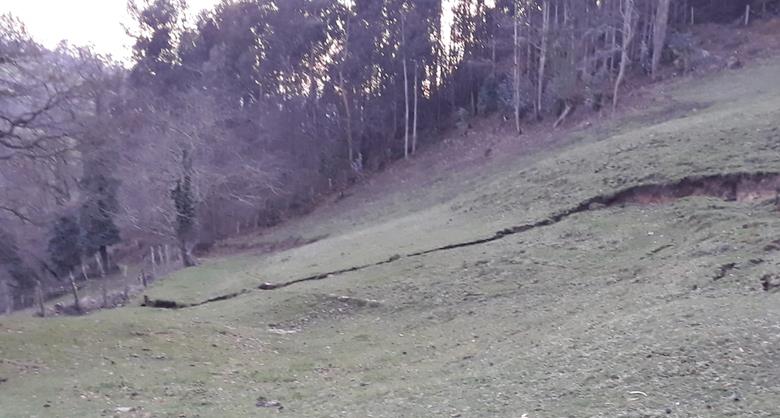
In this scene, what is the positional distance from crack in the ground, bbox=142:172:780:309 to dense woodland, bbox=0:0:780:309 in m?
8.93

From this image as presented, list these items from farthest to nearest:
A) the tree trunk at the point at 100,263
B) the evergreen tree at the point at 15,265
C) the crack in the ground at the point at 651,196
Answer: the tree trunk at the point at 100,263 < the evergreen tree at the point at 15,265 < the crack in the ground at the point at 651,196

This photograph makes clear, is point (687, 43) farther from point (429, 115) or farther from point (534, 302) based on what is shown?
point (534, 302)

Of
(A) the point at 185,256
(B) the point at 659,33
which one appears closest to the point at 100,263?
(A) the point at 185,256

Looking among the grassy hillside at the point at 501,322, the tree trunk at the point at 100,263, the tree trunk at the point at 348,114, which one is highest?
the tree trunk at the point at 348,114

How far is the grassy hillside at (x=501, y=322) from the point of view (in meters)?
11.3

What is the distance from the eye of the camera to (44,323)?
19672 millimetres

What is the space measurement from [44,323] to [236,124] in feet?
137

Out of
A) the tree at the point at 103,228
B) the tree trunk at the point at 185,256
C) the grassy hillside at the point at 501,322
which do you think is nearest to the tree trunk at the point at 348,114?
→ the tree at the point at 103,228

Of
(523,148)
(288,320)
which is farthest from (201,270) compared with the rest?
(523,148)

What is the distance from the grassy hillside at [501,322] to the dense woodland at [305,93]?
12.2 meters

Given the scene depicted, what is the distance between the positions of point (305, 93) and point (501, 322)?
4825cm

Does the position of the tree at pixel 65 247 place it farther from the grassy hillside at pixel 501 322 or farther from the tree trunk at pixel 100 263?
the grassy hillside at pixel 501 322

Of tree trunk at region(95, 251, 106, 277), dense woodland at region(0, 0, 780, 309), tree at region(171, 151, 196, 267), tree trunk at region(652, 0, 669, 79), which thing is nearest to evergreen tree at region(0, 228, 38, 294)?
dense woodland at region(0, 0, 780, 309)

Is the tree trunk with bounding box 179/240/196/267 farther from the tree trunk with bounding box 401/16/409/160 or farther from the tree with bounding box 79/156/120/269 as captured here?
the tree trunk with bounding box 401/16/409/160
